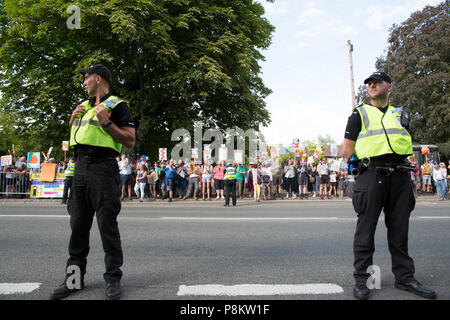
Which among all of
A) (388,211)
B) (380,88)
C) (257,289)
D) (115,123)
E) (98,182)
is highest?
(380,88)

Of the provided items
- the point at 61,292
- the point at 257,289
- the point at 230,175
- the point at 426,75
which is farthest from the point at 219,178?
the point at 426,75

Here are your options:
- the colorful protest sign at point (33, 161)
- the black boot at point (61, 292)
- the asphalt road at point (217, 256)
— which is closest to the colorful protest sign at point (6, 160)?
the colorful protest sign at point (33, 161)

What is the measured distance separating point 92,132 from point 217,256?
2.49 meters

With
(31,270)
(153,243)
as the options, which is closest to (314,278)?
(153,243)

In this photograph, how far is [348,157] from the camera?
3580 millimetres

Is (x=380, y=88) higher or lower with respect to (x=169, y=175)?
higher

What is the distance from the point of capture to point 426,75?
115 feet

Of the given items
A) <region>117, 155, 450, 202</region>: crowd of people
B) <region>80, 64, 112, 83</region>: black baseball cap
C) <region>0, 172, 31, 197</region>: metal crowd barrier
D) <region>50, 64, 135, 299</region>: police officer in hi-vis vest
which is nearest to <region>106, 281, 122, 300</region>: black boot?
<region>50, 64, 135, 299</region>: police officer in hi-vis vest

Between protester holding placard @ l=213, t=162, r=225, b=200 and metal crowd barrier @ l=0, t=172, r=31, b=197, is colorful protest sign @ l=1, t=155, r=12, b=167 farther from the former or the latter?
protester holding placard @ l=213, t=162, r=225, b=200

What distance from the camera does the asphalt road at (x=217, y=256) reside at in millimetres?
3484

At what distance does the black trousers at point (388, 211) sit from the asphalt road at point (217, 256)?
275 mm

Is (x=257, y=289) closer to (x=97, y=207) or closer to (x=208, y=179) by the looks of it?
(x=97, y=207)

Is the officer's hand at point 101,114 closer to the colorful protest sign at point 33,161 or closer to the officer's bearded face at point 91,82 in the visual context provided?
the officer's bearded face at point 91,82

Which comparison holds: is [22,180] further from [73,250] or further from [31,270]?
[73,250]
